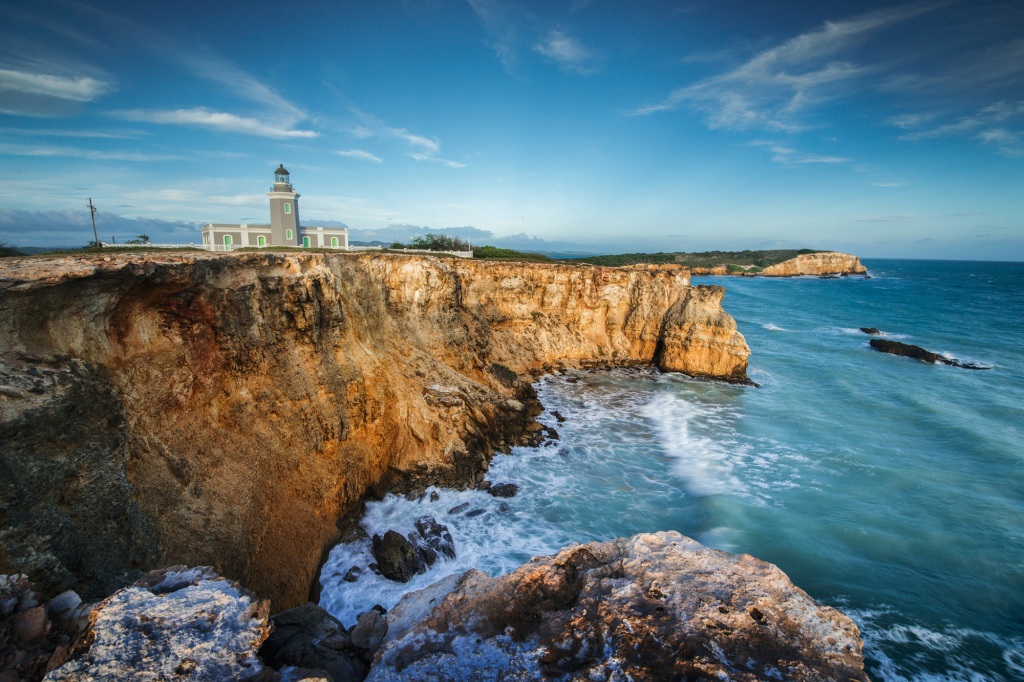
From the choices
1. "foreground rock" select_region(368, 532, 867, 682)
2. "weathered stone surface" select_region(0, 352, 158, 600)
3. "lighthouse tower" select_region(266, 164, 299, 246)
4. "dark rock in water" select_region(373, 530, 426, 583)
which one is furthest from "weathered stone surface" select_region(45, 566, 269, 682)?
"lighthouse tower" select_region(266, 164, 299, 246)

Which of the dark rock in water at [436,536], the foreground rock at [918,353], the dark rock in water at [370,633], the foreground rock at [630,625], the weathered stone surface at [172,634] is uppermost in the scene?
the weathered stone surface at [172,634]

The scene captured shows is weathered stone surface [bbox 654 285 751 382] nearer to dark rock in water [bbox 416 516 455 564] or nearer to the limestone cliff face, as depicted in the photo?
the limestone cliff face

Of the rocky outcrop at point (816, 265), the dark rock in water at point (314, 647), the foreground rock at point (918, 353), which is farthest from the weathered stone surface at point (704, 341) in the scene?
the rocky outcrop at point (816, 265)

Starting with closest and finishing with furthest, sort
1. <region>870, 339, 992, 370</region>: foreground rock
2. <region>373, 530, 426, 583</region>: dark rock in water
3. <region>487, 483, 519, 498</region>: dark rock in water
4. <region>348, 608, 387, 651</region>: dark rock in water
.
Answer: <region>348, 608, 387, 651</region>: dark rock in water < <region>373, 530, 426, 583</region>: dark rock in water < <region>487, 483, 519, 498</region>: dark rock in water < <region>870, 339, 992, 370</region>: foreground rock

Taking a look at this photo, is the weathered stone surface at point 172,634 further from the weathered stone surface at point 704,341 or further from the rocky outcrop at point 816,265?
the rocky outcrop at point 816,265

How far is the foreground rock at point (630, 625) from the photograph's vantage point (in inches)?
163

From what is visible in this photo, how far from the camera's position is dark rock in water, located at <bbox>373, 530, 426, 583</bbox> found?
985 centimetres

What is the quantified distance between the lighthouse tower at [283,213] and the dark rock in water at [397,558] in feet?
107

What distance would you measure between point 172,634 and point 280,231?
37.4m

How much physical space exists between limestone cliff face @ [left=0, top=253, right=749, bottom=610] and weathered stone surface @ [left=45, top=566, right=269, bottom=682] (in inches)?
116

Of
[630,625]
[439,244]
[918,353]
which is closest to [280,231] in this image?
[439,244]

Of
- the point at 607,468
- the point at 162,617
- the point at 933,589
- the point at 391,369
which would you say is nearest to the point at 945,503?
the point at 933,589

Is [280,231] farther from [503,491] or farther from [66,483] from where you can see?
[66,483]

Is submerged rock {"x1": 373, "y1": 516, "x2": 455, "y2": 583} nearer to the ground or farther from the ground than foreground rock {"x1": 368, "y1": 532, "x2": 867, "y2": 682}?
nearer to the ground
